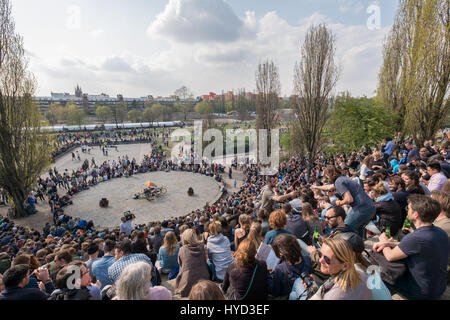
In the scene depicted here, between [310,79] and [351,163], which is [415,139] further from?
[310,79]

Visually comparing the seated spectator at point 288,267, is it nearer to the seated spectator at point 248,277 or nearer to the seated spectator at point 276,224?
the seated spectator at point 248,277

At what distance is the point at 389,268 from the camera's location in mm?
2781

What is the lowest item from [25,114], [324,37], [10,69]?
[25,114]

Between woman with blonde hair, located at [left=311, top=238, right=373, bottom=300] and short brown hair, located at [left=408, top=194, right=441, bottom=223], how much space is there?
114 cm

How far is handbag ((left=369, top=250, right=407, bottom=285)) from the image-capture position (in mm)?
2677

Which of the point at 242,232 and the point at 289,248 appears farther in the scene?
the point at 242,232

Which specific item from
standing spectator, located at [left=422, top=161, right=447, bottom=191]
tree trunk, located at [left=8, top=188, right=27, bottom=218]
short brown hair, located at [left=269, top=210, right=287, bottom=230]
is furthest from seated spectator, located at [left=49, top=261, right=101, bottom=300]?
tree trunk, located at [left=8, top=188, right=27, bottom=218]

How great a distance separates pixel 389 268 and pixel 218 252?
9.20 feet

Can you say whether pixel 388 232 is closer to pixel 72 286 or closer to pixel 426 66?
pixel 72 286

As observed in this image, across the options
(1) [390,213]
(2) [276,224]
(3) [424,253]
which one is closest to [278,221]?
(2) [276,224]

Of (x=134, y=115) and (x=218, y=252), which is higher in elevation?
(x=134, y=115)
